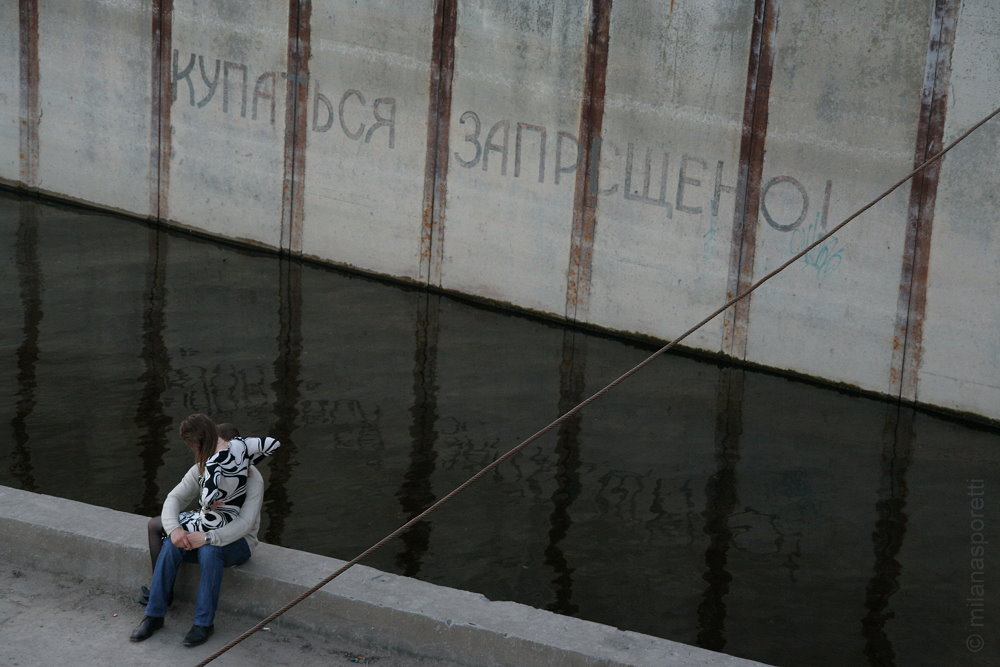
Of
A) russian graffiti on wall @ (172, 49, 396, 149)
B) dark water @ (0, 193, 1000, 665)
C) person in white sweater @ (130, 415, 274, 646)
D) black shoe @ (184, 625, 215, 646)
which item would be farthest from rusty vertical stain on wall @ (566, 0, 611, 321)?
black shoe @ (184, 625, 215, 646)

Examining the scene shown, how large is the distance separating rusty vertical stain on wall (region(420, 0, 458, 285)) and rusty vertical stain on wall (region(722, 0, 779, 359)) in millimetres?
3737

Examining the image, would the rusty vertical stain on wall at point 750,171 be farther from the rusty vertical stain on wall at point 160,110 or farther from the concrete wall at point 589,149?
the rusty vertical stain on wall at point 160,110

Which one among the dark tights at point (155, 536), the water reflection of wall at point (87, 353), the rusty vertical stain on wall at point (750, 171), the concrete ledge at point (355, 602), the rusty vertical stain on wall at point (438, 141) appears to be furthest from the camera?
the rusty vertical stain on wall at point (438, 141)

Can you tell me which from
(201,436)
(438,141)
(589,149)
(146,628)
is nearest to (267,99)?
(438,141)

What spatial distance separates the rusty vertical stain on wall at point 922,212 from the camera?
13.6 meters

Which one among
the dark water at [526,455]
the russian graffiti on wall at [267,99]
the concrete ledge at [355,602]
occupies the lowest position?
the dark water at [526,455]

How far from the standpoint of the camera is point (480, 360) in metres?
15.2

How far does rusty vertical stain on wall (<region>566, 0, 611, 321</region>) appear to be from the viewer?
51.2 ft

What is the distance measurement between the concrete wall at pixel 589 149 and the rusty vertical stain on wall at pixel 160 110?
38 millimetres

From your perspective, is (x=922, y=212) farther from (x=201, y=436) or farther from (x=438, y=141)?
(x=201, y=436)

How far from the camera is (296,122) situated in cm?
1802

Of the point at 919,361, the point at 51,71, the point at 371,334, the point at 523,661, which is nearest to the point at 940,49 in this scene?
the point at 919,361

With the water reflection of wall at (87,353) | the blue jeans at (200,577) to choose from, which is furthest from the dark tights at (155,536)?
the water reflection of wall at (87,353)

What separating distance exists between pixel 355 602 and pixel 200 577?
858mm
